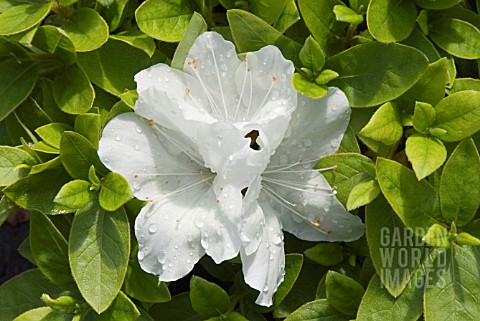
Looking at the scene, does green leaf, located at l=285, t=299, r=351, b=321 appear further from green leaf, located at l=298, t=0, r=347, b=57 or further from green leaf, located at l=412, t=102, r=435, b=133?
green leaf, located at l=298, t=0, r=347, b=57

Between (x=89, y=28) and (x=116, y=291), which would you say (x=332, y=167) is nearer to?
(x=116, y=291)

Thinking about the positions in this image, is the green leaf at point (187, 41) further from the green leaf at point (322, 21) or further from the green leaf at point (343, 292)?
the green leaf at point (343, 292)

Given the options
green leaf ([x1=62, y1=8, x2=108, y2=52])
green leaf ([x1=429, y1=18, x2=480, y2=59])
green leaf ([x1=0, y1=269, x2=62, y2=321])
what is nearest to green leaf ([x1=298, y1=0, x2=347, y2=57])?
green leaf ([x1=429, y1=18, x2=480, y2=59])

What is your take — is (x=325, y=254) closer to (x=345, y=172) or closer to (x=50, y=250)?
(x=345, y=172)

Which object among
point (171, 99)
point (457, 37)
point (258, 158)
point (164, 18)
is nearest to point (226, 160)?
point (258, 158)

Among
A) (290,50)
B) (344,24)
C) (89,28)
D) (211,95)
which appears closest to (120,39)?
(89,28)
